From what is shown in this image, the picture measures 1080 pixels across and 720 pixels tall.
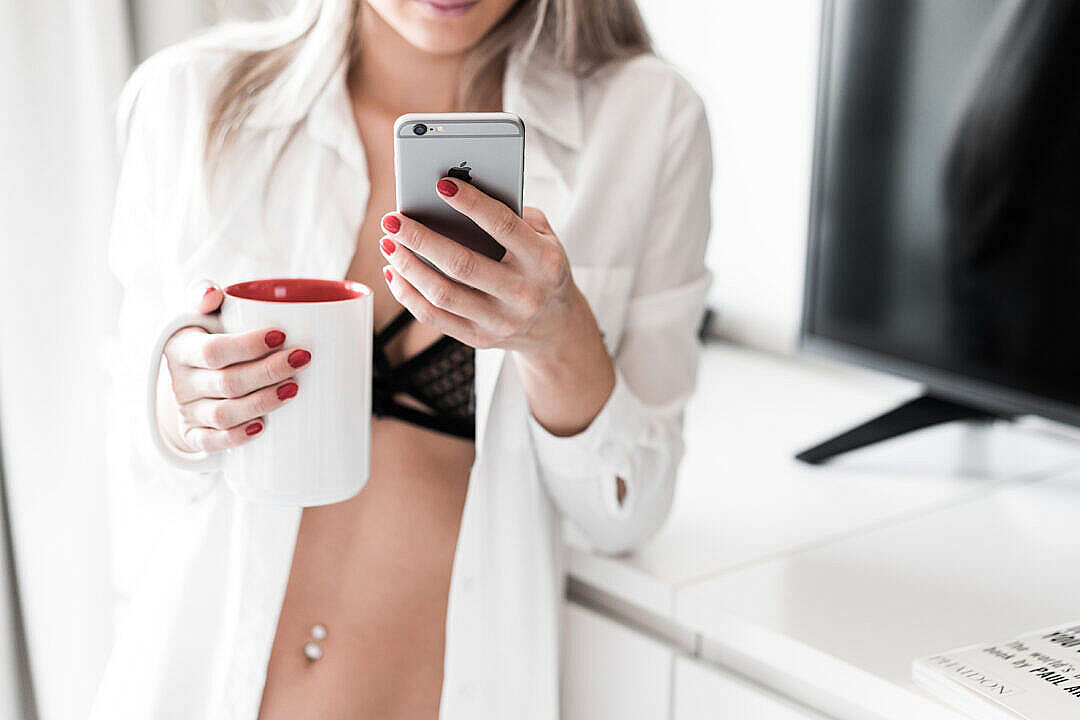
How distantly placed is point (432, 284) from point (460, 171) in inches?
2.5

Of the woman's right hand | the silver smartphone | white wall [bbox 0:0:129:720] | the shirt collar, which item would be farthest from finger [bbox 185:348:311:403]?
white wall [bbox 0:0:129:720]

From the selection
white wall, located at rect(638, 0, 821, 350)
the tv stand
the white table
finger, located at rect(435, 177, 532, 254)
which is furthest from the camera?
white wall, located at rect(638, 0, 821, 350)

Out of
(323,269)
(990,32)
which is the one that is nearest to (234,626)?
(323,269)

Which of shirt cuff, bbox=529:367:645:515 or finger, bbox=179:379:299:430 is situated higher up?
finger, bbox=179:379:299:430

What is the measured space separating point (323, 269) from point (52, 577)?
0.59 meters

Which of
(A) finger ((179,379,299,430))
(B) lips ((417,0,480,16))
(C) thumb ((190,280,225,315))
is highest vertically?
(B) lips ((417,0,480,16))

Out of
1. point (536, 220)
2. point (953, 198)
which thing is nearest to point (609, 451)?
point (536, 220)

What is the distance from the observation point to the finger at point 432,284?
2.07 ft

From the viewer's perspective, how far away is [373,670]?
864 mm

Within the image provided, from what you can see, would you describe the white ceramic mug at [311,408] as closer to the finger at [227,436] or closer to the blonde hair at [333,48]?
the finger at [227,436]

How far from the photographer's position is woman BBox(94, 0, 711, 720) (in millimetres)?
864

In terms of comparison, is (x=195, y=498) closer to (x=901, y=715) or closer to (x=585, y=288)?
(x=585, y=288)

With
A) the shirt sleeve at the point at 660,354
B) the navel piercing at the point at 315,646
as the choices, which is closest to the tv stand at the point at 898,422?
the shirt sleeve at the point at 660,354

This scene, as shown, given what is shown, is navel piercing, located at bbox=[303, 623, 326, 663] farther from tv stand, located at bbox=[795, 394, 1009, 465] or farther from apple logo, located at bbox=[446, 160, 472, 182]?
tv stand, located at bbox=[795, 394, 1009, 465]
